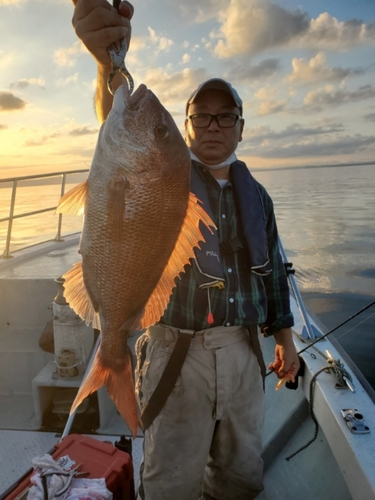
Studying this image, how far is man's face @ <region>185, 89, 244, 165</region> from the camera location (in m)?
2.36

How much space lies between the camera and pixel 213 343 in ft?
7.02

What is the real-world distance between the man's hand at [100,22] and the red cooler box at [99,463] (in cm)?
231

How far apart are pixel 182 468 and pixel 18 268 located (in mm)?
4242

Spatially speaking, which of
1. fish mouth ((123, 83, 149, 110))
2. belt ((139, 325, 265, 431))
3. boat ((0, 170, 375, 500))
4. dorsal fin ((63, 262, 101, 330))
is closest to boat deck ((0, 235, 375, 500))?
boat ((0, 170, 375, 500))

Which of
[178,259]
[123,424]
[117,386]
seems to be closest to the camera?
[178,259]

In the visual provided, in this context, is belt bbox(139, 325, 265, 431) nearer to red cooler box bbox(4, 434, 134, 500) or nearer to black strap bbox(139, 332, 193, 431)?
black strap bbox(139, 332, 193, 431)

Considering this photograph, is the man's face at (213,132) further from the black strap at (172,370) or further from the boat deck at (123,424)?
the boat deck at (123,424)

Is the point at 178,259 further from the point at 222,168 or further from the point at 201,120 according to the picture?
the point at 201,120

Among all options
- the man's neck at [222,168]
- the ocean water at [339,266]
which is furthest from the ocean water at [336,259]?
the man's neck at [222,168]

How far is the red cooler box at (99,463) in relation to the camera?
7.02ft

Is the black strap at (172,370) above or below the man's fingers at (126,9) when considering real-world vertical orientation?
below

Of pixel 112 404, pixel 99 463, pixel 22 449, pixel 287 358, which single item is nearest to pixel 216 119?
pixel 287 358

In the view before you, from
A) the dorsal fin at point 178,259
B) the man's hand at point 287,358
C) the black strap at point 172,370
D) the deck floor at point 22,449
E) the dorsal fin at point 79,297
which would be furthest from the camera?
the deck floor at point 22,449

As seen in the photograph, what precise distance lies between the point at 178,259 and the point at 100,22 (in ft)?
3.64
